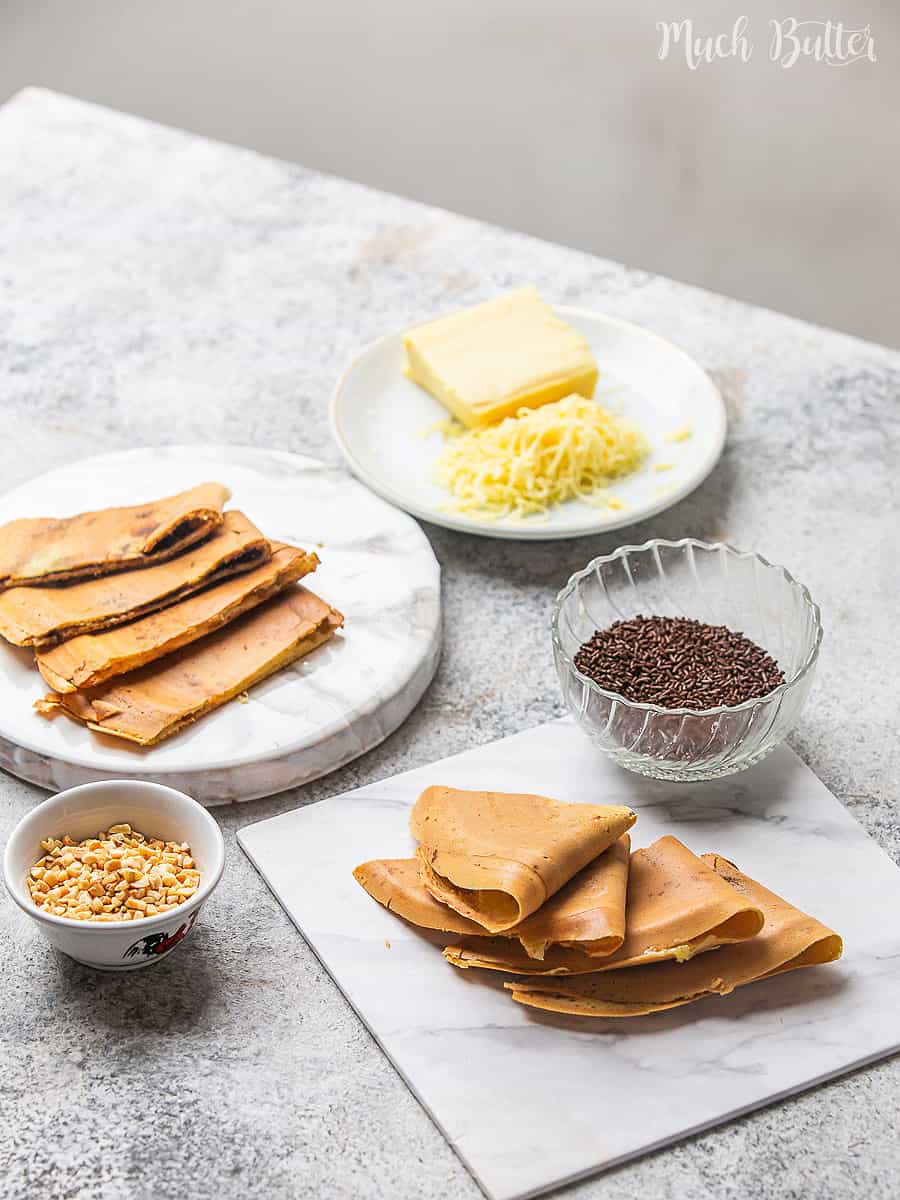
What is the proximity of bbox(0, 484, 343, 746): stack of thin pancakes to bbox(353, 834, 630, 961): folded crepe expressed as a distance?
38 cm

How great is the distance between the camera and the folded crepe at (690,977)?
1483mm

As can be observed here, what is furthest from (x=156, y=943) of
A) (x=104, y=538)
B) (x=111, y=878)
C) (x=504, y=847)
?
(x=104, y=538)

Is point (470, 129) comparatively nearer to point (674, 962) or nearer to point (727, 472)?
point (727, 472)

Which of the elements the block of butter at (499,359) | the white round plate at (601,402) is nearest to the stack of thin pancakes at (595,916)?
the white round plate at (601,402)

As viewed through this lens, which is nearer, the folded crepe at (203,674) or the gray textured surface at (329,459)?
the gray textured surface at (329,459)

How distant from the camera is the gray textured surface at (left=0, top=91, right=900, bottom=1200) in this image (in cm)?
139

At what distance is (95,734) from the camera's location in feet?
5.87

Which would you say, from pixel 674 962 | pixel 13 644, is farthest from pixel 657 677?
pixel 13 644

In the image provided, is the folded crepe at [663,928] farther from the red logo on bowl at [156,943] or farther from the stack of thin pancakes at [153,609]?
the stack of thin pancakes at [153,609]

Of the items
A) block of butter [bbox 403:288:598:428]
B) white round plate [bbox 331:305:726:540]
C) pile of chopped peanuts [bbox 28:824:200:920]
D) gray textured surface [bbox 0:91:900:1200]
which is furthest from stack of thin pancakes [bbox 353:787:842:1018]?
block of butter [bbox 403:288:598:428]

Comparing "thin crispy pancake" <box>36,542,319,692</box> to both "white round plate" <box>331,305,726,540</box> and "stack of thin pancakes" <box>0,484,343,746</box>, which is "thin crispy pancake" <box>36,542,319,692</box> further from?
"white round plate" <box>331,305,726,540</box>

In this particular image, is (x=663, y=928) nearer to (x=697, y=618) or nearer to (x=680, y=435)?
(x=697, y=618)

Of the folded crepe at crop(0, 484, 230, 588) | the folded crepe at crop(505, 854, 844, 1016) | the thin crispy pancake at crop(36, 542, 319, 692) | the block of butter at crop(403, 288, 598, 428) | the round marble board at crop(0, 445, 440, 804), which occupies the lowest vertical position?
the folded crepe at crop(505, 854, 844, 1016)

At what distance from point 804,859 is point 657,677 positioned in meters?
0.30
